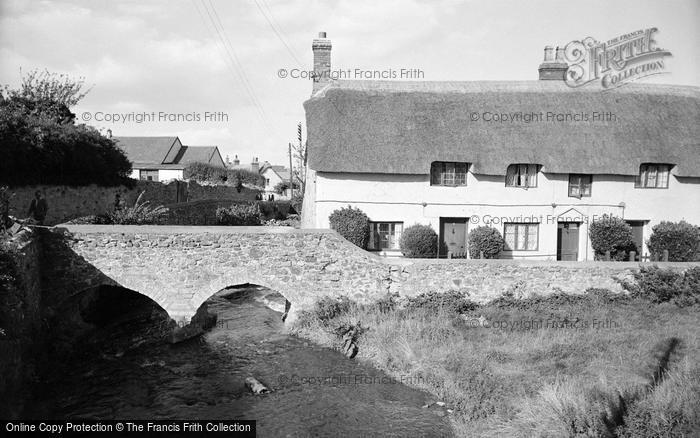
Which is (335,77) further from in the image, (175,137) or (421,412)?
(175,137)

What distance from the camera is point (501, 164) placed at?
766 inches

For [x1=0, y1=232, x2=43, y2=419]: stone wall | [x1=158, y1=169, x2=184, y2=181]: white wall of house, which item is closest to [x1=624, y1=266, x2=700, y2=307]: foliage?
[x1=0, y1=232, x2=43, y2=419]: stone wall

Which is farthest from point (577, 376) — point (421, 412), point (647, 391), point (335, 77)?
point (335, 77)

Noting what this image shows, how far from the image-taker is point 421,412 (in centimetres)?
979

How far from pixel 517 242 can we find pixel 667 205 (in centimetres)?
682

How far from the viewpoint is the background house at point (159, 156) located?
41.8 metres

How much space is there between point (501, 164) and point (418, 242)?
15.4 ft

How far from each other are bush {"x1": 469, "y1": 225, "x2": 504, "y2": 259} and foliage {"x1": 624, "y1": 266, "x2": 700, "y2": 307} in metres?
5.02

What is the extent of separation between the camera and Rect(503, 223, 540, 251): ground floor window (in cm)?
2028

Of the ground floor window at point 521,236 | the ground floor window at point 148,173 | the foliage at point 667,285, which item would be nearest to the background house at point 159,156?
the ground floor window at point 148,173

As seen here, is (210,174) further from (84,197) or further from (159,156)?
(84,197)

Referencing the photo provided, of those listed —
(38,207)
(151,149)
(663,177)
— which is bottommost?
(38,207)

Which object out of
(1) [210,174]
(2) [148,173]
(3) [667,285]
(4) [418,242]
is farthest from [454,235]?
(2) [148,173]

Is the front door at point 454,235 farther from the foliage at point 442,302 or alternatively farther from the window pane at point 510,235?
the foliage at point 442,302
